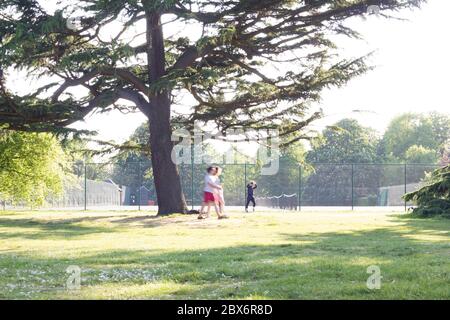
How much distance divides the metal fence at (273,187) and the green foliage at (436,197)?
1872cm

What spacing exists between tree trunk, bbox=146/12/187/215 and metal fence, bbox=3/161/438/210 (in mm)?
20771

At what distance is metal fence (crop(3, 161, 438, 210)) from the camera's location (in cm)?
4947

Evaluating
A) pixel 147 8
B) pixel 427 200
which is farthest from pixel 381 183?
pixel 147 8

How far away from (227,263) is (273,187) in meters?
48.2

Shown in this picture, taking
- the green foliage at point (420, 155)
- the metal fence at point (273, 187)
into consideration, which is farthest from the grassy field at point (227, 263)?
the green foliage at point (420, 155)

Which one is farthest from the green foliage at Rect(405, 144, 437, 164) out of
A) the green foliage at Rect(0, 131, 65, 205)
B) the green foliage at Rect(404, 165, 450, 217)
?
the green foliage at Rect(0, 131, 65, 205)

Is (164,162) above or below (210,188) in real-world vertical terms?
above

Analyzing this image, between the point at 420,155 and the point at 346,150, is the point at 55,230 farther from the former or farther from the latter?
the point at 420,155

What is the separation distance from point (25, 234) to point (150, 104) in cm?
841

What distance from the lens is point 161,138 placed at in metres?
23.8

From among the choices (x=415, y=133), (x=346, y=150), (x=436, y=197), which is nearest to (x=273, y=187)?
(x=346, y=150)

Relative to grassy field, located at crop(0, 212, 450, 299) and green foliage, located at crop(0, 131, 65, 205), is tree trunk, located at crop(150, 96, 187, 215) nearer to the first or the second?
grassy field, located at crop(0, 212, 450, 299)

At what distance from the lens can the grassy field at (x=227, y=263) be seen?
7301 millimetres
